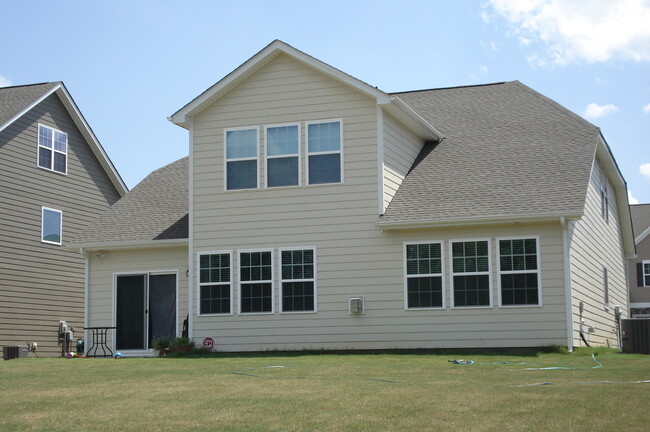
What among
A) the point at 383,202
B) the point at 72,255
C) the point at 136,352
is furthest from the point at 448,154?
the point at 72,255

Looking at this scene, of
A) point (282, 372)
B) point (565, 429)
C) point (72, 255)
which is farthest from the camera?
point (72, 255)

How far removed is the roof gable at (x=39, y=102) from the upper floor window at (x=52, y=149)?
0.80m

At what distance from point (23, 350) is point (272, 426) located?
1582cm

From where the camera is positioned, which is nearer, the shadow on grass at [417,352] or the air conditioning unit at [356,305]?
the shadow on grass at [417,352]

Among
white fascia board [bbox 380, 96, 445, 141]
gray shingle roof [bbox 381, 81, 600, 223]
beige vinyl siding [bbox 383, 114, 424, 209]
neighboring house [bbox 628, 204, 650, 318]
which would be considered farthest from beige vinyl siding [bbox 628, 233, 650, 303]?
beige vinyl siding [bbox 383, 114, 424, 209]

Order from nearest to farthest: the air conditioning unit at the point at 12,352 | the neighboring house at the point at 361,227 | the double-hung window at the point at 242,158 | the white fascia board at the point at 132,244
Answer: the neighboring house at the point at 361,227
the double-hung window at the point at 242,158
the white fascia board at the point at 132,244
the air conditioning unit at the point at 12,352

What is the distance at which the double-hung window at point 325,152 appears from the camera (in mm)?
20031

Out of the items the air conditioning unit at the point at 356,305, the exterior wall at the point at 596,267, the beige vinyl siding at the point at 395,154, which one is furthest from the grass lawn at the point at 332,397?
the beige vinyl siding at the point at 395,154

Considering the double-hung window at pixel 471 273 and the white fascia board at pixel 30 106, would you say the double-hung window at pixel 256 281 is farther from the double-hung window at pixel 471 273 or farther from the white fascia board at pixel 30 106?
the white fascia board at pixel 30 106

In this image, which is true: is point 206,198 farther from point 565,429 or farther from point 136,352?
point 565,429

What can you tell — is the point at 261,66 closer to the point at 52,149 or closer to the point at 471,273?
the point at 471,273

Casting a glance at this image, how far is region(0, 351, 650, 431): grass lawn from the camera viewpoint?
28.4 ft

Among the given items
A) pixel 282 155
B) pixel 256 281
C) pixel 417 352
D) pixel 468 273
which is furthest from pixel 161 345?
pixel 468 273

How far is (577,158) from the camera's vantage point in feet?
65.6
